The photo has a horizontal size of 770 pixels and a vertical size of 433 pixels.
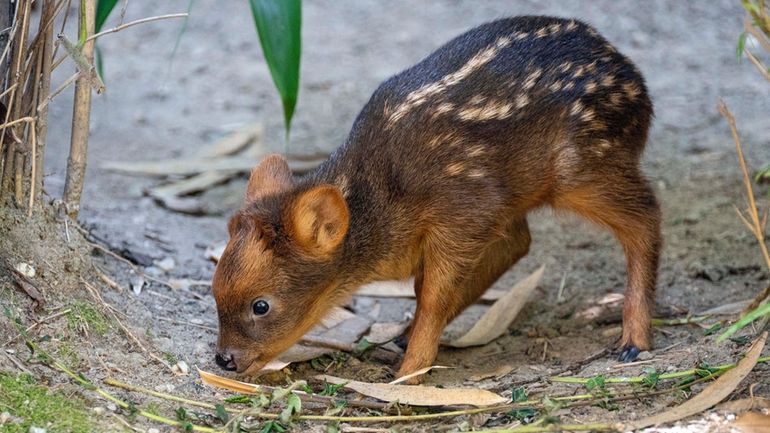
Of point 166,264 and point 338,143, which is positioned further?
point 338,143

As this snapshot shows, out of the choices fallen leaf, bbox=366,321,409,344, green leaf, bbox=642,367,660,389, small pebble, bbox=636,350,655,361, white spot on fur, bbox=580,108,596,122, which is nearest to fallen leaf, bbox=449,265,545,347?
fallen leaf, bbox=366,321,409,344

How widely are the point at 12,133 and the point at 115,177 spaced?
395 centimetres

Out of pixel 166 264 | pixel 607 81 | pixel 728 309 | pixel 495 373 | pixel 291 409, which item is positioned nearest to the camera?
pixel 291 409

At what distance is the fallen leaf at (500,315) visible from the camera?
6090 millimetres

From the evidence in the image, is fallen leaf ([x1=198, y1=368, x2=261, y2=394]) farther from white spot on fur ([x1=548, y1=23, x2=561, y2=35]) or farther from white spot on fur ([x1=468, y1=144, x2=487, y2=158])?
white spot on fur ([x1=548, y1=23, x2=561, y2=35])

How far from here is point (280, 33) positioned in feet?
16.5

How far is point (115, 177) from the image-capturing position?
852cm

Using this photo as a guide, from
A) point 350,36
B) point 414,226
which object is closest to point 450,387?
point 414,226

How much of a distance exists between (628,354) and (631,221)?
0.82 metres

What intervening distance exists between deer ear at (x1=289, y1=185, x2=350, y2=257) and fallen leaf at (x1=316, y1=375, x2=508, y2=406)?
716mm

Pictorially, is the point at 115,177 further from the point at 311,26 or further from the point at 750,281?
the point at 750,281

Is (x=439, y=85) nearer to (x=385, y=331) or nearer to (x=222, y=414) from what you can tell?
(x=385, y=331)

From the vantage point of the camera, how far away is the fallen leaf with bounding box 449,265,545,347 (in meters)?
6.09

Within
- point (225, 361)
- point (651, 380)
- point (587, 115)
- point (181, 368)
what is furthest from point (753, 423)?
point (181, 368)
